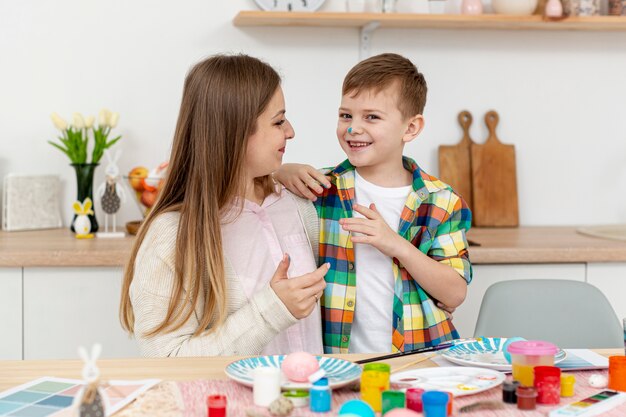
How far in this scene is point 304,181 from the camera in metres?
1.95

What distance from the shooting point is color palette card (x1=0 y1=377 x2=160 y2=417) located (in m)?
1.18

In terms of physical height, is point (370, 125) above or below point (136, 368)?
above

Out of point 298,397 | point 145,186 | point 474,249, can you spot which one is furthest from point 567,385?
point 145,186

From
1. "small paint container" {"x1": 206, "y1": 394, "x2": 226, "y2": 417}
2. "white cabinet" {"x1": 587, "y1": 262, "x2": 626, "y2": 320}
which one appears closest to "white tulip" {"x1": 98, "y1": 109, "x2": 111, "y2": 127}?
"white cabinet" {"x1": 587, "y1": 262, "x2": 626, "y2": 320}

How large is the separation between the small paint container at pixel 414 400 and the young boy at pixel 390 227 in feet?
2.24

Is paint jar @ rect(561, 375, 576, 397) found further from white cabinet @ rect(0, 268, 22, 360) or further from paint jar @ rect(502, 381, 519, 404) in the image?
white cabinet @ rect(0, 268, 22, 360)

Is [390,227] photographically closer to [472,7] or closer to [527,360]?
[527,360]

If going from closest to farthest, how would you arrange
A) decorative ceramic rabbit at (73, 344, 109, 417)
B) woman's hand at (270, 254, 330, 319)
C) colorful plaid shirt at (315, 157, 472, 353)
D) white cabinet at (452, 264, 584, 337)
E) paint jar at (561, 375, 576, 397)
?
decorative ceramic rabbit at (73, 344, 109, 417) < paint jar at (561, 375, 576, 397) < woman's hand at (270, 254, 330, 319) < colorful plaid shirt at (315, 157, 472, 353) < white cabinet at (452, 264, 584, 337)

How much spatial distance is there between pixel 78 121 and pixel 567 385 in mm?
1890

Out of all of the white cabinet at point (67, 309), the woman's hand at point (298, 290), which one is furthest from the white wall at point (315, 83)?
the woman's hand at point (298, 290)

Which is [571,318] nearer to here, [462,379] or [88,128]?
[462,379]

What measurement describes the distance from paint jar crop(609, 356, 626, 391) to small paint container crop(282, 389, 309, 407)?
0.45 m

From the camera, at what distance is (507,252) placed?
2.49 meters

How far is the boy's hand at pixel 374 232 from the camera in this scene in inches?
67.0
